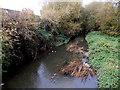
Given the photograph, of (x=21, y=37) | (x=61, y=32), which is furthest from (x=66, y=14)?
(x=21, y=37)

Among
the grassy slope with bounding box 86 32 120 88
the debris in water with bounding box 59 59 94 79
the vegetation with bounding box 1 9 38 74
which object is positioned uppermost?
the vegetation with bounding box 1 9 38 74

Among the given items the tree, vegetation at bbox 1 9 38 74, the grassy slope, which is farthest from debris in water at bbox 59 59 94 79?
the tree

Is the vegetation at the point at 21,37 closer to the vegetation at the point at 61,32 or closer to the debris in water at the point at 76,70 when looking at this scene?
the vegetation at the point at 61,32

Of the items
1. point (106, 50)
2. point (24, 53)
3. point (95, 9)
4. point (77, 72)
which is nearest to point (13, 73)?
point (24, 53)

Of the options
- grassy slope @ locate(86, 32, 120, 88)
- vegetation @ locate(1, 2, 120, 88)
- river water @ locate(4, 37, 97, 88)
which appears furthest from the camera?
vegetation @ locate(1, 2, 120, 88)

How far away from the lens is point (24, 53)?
9.08 metres

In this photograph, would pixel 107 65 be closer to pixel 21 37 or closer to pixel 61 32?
pixel 21 37

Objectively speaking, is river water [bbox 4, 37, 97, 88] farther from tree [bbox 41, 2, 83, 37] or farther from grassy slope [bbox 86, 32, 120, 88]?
tree [bbox 41, 2, 83, 37]

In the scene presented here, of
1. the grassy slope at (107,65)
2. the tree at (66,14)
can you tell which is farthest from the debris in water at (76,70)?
the tree at (66,14)

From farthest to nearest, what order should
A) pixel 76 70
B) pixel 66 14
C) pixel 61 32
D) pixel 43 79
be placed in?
pixel 61 32 < pixel 66 14 < pixel 76 70 < pixel 43 79

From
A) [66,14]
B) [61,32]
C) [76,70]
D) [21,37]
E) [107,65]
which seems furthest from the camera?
[61,32]

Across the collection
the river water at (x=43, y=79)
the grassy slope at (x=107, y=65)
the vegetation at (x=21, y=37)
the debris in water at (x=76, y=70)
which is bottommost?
the river water at (x=43, y=79)

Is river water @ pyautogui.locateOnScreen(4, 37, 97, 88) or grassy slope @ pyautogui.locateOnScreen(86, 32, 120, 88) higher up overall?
grassy slope @ pyautogui.locateOnScreen(86, 32, 120, 88)

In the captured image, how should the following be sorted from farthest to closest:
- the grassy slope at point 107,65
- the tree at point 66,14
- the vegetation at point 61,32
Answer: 1. the tree at point 66,14
2. the vegetation at point 61,32
3. the grassy slope at point 107,65
